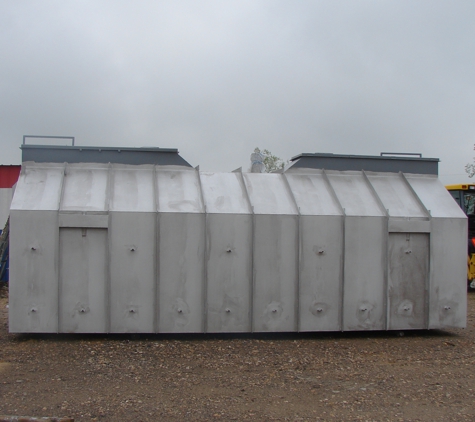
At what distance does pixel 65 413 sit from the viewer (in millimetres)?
6398

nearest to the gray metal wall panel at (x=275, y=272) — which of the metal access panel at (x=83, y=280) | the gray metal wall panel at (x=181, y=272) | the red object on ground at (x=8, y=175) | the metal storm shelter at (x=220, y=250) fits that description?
the metal storm shelter at (x=220, y=250)

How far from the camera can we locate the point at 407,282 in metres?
11.1

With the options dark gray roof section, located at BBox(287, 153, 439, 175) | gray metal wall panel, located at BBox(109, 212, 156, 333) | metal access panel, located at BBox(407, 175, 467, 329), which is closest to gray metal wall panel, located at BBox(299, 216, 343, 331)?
dark gray roof section, located at BBox(287, 153, 439, 175)

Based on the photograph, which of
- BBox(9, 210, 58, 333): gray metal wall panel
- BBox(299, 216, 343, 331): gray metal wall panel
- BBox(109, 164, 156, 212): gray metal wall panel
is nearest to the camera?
BBox(9, 210, 58, 333): gray metal wall panel

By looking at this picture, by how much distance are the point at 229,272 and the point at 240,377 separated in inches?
110

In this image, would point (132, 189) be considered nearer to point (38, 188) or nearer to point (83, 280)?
point (38, 188)

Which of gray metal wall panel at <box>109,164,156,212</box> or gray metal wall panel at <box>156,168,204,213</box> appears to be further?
gray metal wall panel at <box>156,168,204,213</box>

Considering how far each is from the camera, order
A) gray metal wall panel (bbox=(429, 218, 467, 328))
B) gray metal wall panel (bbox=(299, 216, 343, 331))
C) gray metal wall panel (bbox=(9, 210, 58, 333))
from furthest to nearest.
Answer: gray metal wall panel (bbox=(429, 218, 467, 328))
gray metal wall panel (bbox=(299, 216, 343, 331))
gray metal wall panel (bbox=(9, 210, 58, 333))

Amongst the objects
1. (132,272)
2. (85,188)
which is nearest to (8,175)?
(85,188)

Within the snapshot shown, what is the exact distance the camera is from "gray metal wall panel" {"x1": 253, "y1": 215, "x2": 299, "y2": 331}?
10.6m

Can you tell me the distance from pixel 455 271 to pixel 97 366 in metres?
7.69

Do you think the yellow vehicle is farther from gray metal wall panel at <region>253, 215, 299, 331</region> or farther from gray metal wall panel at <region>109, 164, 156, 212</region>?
gray metal wall panel at <region>109, 164, 156, 212</region>

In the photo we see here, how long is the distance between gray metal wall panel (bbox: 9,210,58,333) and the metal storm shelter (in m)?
0.02

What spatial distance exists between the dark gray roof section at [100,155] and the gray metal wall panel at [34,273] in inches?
68.5
